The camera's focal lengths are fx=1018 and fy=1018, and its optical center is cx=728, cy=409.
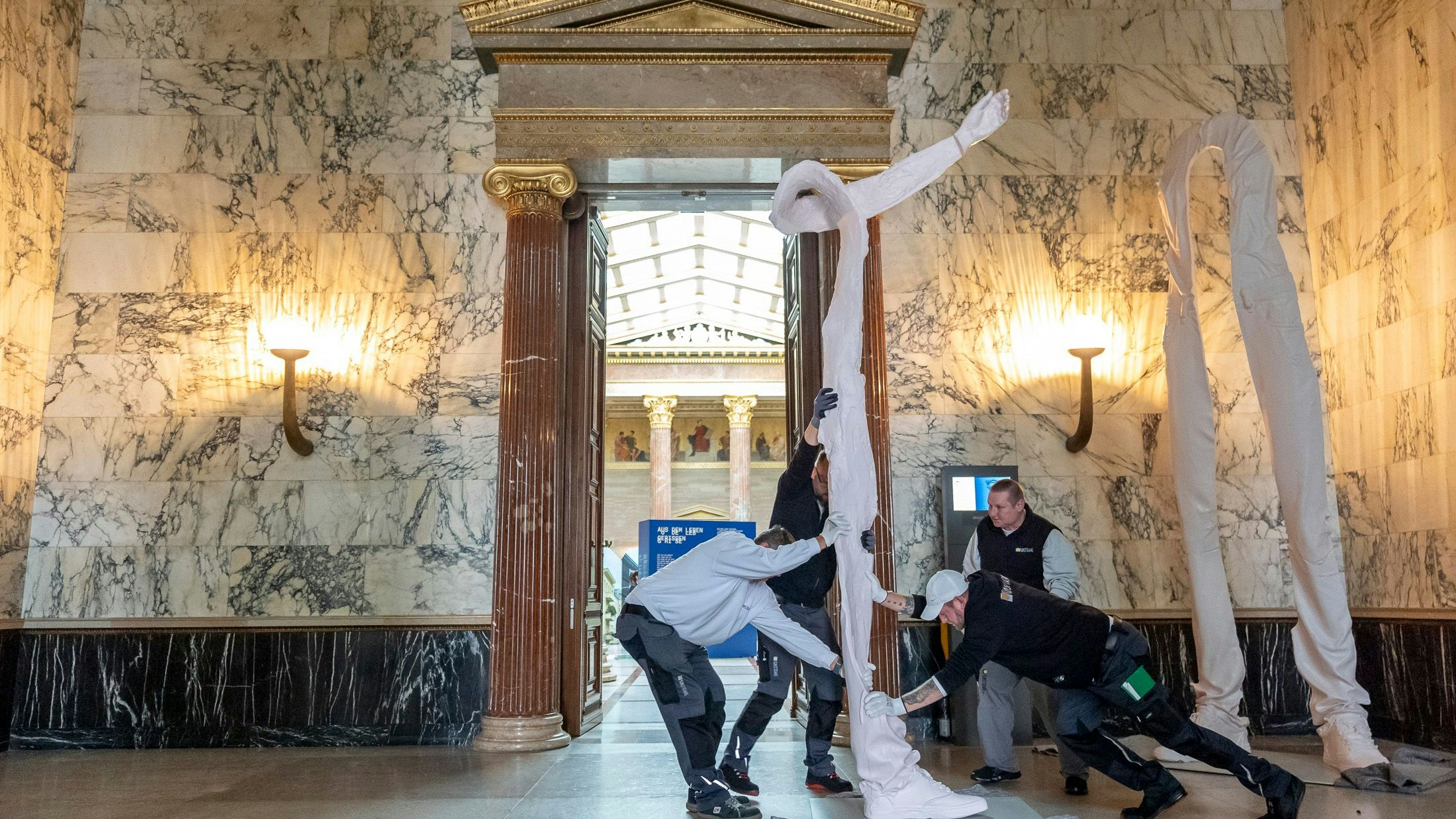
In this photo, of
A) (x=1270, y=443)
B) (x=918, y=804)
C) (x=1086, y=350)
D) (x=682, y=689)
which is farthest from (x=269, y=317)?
(x=1270, y=443)

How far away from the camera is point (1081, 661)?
4.70 m

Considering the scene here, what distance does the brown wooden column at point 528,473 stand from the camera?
718 cm

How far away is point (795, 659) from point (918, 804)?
1.17 m

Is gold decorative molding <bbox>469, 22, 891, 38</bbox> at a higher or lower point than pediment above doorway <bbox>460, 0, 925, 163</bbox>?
higher

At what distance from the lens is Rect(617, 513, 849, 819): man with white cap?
5.02 metres

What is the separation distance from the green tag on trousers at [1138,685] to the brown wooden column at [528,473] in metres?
4.07

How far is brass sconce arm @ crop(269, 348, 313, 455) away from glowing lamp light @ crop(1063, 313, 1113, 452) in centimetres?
590

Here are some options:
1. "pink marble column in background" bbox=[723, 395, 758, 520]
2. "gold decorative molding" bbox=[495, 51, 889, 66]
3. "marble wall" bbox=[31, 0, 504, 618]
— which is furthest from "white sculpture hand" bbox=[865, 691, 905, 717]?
"pink marble column in background" bbox=[723, 395, 758, 520]

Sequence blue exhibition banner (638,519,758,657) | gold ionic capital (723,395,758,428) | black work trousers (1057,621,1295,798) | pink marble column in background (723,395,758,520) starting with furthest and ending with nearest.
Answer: gold ionic capital (723,395,758,428) < pink marble column in background (723,395,758,520) < blue exhibition banner (638,519,758,657) < black work trousers (1057,621,1295,798)

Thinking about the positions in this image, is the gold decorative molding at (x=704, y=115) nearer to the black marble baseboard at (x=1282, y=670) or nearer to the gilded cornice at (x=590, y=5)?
the gilded cornice at (x=590, y=5)

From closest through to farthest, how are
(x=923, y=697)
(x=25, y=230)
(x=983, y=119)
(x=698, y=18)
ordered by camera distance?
(x=923, y=697)
(x=983, y=119)
(x=698, y=18)
(x=25, y=230)

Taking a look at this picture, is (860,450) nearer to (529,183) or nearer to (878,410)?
(878,410)

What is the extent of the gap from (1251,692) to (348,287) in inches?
302

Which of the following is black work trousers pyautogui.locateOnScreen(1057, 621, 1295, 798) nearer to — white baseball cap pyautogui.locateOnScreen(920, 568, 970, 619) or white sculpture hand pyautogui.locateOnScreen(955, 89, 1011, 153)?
white baseball cap pyautogui.locateOnScreen(920, 568, 970, 619)
